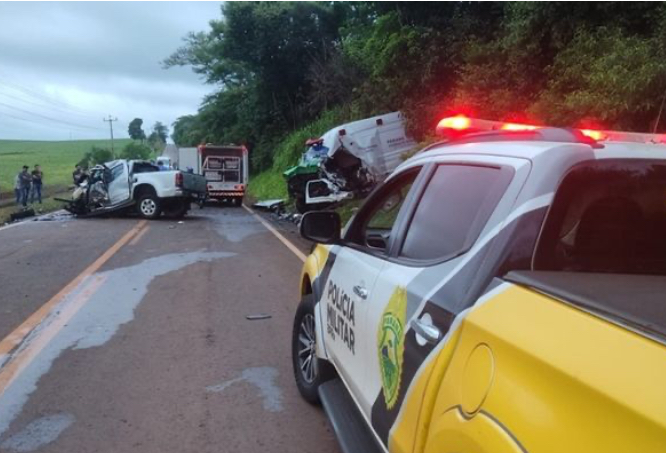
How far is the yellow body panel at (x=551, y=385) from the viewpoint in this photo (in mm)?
1281

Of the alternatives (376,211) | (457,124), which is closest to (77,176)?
(376,211)

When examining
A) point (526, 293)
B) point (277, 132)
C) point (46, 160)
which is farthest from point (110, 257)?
point (46, 160)

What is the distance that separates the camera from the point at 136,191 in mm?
20484

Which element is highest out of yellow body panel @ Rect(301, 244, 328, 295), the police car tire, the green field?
yellow body panel @ Rect(301, 244, 328, 295)

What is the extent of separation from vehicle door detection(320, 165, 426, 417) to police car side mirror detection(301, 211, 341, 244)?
86 mm

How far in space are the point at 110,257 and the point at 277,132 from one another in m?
30.7

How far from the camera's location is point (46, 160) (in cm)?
10175

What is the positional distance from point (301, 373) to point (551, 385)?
3.27 meters

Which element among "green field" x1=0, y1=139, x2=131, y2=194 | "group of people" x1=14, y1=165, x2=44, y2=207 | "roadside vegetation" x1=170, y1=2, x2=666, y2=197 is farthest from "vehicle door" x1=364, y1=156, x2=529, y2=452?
"green field" x1=0, y1=139, x2=131, y2=194

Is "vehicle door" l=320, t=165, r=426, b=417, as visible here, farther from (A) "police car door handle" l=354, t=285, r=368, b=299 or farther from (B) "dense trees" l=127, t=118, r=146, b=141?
(B) "dense trees" l=127, t=118, r=146, b=141

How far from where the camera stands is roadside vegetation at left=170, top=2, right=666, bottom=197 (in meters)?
9.07

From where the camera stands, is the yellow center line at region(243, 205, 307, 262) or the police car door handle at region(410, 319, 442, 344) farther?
the yellow center line at region(243, 205, 307, 262)

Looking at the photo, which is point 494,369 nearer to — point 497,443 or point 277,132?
point 497,443

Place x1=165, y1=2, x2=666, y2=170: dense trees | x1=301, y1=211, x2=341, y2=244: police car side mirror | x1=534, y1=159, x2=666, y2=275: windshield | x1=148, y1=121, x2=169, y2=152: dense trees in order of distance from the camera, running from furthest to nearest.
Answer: x1=148, y1=121, x2=169, y2=152: dense trees → x1=165, y1=2, x2=666, y2=170: dense trees → x1=301, y1=211, x2=341, y2=244: police car side mirror → x1=534, y1=159, x2=666, y2=275: windshield
